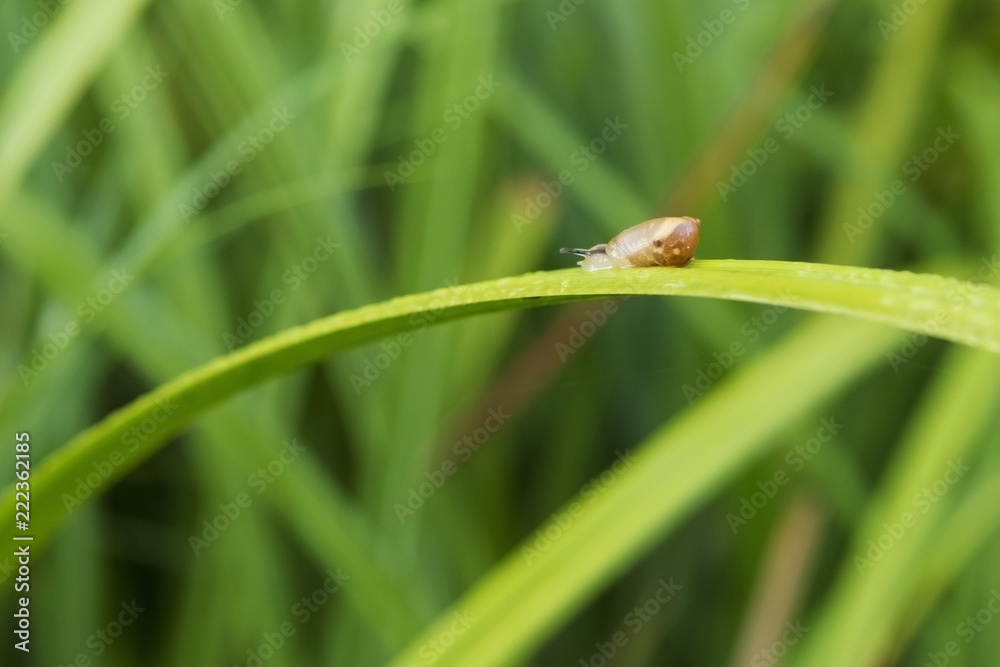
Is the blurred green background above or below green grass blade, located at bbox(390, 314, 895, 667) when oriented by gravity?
above

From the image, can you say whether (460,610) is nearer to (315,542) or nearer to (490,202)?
(315,542)

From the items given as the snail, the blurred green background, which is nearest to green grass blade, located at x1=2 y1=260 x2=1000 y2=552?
the snail

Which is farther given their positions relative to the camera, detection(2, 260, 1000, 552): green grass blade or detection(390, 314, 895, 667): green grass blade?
detection(390, 314, 895, 667): green grass blade

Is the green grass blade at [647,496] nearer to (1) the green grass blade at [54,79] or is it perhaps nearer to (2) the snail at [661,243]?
(2) the snail at [661,243]

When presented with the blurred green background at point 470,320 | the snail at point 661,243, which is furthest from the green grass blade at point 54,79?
the snail at point 661,243

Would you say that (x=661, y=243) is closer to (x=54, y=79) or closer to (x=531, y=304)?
(x=531, y=304)

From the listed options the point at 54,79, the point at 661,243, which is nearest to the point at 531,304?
the point at 661,243

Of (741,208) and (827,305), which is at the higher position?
(741,208)

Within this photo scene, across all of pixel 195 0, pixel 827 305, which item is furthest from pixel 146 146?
pixel 827 305

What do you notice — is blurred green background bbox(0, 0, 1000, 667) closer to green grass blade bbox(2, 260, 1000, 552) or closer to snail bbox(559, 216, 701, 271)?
snail bbox(559, 216, 701, 271)
